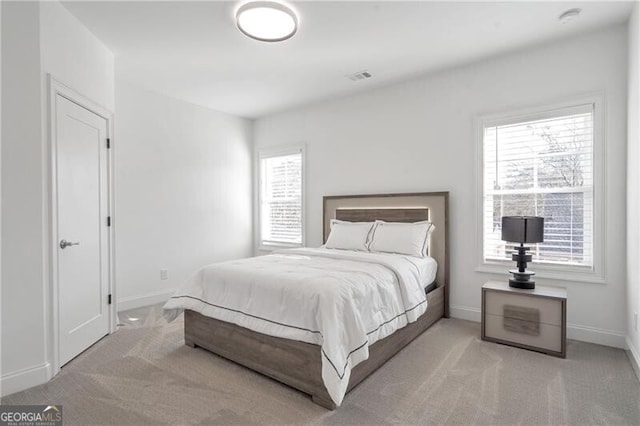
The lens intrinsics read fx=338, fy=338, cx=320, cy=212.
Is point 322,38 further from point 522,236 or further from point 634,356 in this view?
point 634,356

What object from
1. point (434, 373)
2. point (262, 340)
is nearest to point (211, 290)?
point (262, 340)

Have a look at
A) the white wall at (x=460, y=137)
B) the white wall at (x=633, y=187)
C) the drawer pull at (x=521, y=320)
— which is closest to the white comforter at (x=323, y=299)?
the drawer pull at (x=521, y=320)

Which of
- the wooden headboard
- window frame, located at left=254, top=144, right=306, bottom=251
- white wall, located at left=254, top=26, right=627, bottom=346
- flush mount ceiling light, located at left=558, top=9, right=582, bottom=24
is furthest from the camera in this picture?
window frame, located at left=254, top=144, right=306, bottom=251

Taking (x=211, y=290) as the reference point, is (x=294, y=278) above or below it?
above

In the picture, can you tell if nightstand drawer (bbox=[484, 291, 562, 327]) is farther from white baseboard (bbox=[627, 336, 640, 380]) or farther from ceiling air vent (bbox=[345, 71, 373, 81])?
ceiling air vent (bbox=[345, 71, 373, 81])

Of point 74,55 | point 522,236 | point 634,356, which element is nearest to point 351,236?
point 522,236

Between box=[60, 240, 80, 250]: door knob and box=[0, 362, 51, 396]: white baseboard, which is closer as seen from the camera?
box=[0, 362, 51, 396]: white baseboard

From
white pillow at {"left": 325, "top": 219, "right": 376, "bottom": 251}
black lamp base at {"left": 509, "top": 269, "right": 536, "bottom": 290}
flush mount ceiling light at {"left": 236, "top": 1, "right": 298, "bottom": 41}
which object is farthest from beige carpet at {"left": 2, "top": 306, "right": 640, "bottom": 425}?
flush mount ceiling light at {"left": 236, "top": 1, "right": 298, "bottom": 41}

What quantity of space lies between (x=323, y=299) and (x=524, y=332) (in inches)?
77.4

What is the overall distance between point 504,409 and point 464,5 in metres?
2.87

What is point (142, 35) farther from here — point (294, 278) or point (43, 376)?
point (43, 376)

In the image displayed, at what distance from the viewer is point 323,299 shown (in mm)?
2127

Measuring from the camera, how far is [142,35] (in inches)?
120

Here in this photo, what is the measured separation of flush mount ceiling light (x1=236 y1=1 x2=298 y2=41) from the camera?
260 centimetres
